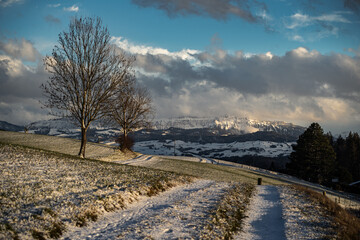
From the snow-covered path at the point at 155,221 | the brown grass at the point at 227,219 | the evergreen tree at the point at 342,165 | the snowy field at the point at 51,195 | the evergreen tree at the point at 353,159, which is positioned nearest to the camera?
the snowy field at the point at 51,195

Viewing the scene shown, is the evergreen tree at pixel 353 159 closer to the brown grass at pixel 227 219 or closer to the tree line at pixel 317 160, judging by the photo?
the tree line at pixel 317 160

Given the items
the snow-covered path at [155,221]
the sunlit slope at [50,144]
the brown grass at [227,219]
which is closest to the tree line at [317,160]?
the sunlit slope at [50,144]

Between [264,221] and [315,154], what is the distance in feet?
250

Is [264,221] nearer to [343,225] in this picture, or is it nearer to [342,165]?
[343,225]

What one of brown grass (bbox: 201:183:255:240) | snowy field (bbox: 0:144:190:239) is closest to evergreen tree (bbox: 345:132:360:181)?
brown grass (bbox: 201:183:255:240)

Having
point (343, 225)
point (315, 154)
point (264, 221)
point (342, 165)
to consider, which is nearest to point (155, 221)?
point (264, 221)

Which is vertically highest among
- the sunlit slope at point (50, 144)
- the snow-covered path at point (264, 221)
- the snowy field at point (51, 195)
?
the snowy field at point (51, 195)

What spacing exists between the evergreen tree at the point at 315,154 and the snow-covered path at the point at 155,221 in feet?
240

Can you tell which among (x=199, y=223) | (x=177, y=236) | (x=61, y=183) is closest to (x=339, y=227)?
(x=199, y=223)

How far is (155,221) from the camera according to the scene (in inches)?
469

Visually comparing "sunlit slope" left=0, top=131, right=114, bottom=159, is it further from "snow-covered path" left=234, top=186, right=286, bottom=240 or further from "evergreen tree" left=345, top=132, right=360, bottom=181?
"evergreen tree" left=345, top=132, right=360, bottom=181

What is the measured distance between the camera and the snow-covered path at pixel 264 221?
12086 millimetres

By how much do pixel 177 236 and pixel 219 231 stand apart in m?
2.36

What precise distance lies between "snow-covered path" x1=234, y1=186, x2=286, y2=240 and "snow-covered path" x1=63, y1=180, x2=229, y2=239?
2362 mm
